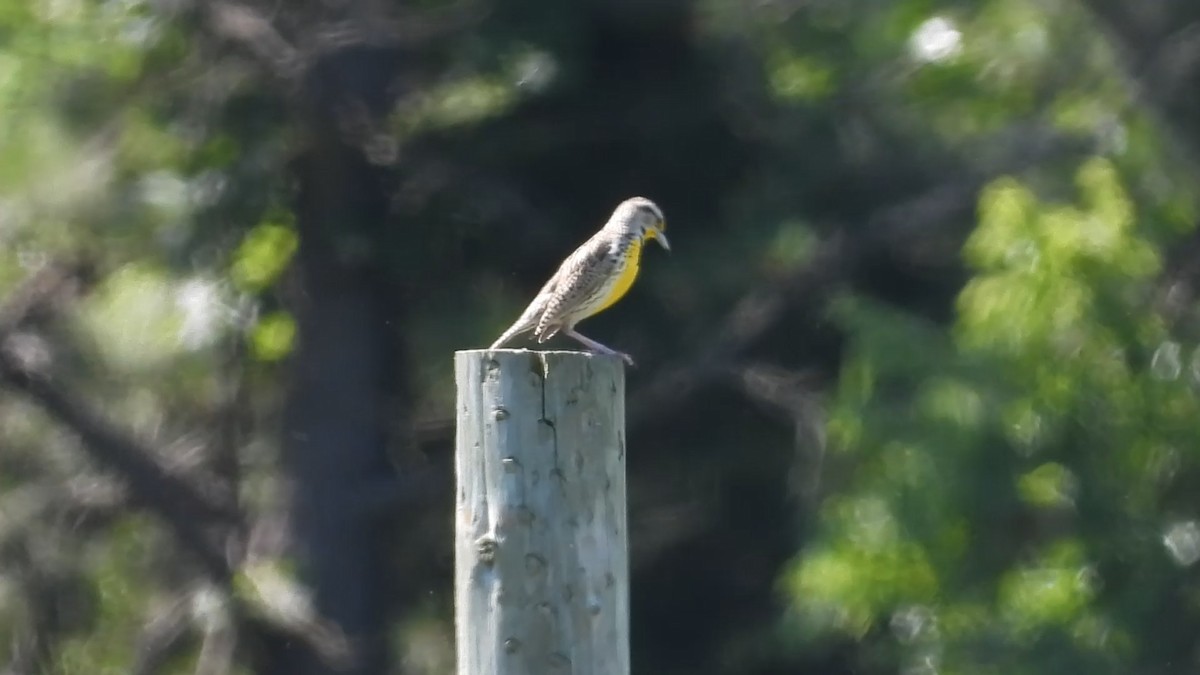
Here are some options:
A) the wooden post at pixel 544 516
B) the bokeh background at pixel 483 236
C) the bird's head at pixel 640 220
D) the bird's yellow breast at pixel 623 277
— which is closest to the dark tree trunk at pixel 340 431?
the bokeh background at pixel 483 236

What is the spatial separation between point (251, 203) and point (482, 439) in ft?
20.3

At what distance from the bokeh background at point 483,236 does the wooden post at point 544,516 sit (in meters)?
4.36

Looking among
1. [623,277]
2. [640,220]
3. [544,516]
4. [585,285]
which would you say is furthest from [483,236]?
[544,516]

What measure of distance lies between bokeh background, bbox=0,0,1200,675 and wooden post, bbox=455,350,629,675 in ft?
14.3

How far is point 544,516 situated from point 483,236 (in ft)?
20.5

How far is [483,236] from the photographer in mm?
10039

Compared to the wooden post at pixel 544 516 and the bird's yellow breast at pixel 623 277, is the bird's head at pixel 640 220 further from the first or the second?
the wooden post at pixel 544 516

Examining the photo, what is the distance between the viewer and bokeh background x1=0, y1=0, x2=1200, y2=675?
30.7 ft

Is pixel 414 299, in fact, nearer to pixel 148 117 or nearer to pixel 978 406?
pixel 148 117

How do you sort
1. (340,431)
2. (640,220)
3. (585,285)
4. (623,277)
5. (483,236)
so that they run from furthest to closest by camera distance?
(340,431)
(483,236)
(640,220)
(623,277)
(585,285)

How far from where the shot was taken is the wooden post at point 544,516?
3850 millimetres

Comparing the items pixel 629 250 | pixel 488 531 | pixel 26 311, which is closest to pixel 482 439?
pixel 488 531

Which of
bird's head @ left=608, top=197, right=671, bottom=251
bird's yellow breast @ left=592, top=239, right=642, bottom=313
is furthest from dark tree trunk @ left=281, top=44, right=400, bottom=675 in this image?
bird's yellow breast @ left=592, top=239, right=642, bottom=313

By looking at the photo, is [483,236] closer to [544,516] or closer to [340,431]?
[340,431]
